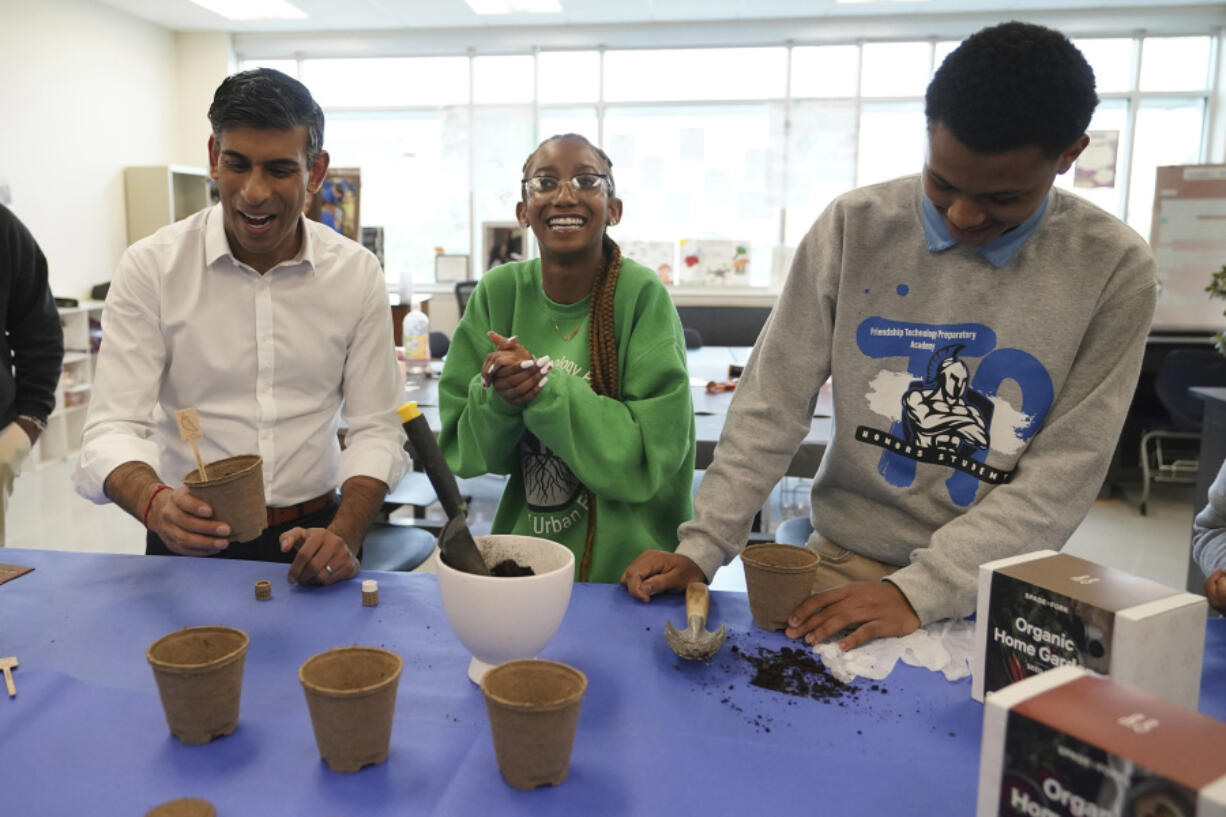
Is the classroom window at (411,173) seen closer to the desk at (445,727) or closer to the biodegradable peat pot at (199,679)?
the desk at (445,727)

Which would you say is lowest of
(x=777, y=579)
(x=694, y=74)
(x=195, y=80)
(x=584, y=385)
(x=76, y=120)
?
(x=777, y=579)

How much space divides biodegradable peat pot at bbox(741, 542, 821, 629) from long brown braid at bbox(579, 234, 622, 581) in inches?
19.4

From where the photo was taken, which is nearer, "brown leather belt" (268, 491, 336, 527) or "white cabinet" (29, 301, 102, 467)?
"brown leather belt" (268, 491, 336, 527)

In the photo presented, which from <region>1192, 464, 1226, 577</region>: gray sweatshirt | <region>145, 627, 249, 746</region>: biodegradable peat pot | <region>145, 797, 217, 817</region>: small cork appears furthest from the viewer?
<region>1192, 464, 1226, 577</region>: gray sweatshirt

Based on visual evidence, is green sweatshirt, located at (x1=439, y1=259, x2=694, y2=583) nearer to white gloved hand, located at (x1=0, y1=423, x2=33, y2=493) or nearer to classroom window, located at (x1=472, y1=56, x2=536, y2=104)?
white gloved hand, located at (x1=0, y1=423, x2=33, y2=493)

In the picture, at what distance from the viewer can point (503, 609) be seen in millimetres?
925

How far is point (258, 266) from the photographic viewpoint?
169 centimetres

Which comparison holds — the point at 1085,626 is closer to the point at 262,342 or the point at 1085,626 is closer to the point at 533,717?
the point at 533,717

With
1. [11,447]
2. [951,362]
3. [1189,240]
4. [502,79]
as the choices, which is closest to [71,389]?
[11,447]

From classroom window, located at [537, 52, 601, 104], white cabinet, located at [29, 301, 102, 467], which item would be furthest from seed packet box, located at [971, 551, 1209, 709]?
classroom window, located at [537, 52, 601, 104]

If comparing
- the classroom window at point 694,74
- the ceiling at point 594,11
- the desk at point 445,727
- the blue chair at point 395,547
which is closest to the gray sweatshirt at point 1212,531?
the desk at point 445,727

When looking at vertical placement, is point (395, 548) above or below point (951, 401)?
below

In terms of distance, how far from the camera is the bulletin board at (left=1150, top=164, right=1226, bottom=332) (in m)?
5.80

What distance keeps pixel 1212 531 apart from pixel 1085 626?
31.6 inches
